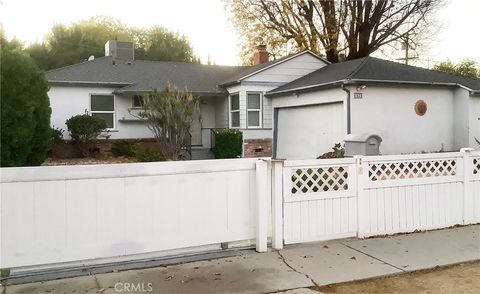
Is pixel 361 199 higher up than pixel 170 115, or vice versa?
pixel 170 115

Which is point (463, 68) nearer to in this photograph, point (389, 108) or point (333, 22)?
point (333, 22)

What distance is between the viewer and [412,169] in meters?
6.23

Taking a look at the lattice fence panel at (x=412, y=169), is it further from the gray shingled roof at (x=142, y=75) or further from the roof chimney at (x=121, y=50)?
the roof chimney at (x=121, y=50)

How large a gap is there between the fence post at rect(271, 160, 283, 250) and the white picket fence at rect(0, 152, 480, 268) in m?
0.01

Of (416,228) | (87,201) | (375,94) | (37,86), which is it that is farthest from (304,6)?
(87,201)

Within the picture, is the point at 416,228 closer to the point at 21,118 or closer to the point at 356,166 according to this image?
the point at 356,166

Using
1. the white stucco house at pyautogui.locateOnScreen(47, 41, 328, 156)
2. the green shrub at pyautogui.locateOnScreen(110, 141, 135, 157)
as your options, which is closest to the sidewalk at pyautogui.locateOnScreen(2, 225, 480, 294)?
the white stucco house at pyautogui.locateOnScreen(47, 41, 328, 156)

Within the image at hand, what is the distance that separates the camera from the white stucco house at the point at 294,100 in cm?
1360

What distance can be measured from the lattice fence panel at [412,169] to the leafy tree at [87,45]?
104 ft

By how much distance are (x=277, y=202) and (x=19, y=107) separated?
654 centimetres

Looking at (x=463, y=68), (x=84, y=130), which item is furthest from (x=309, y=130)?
(x=463, y=68)

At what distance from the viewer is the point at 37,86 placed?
9719 mm

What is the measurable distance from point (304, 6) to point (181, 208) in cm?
2148

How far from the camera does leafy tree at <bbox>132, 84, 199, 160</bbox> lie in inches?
558
